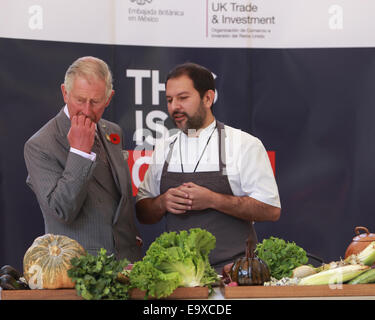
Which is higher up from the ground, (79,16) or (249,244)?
(79,16)

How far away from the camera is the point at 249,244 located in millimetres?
2070

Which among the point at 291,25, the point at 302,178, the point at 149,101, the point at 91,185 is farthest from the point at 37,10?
the point at 302,178

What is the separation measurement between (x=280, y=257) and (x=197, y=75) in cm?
143

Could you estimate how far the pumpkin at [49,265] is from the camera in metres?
1.99

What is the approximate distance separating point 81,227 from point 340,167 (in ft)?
5.51

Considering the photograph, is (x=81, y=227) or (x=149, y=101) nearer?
(x=81, y=227)

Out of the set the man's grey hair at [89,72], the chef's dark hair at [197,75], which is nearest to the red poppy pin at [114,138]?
the man's grey hair at [89,72]

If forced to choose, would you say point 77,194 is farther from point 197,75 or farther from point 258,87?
point 258,87

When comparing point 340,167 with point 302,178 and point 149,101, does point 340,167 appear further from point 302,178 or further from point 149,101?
point 149,101

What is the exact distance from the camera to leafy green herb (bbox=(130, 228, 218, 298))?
1935mm

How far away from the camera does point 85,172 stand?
7.96 feet

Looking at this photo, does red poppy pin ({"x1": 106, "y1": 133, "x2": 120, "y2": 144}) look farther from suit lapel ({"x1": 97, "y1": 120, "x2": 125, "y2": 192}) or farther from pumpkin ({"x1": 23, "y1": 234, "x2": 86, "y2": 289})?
pumpkin ({"x1": 23, "y1": 234, "x2": 86, "y2": 289})
